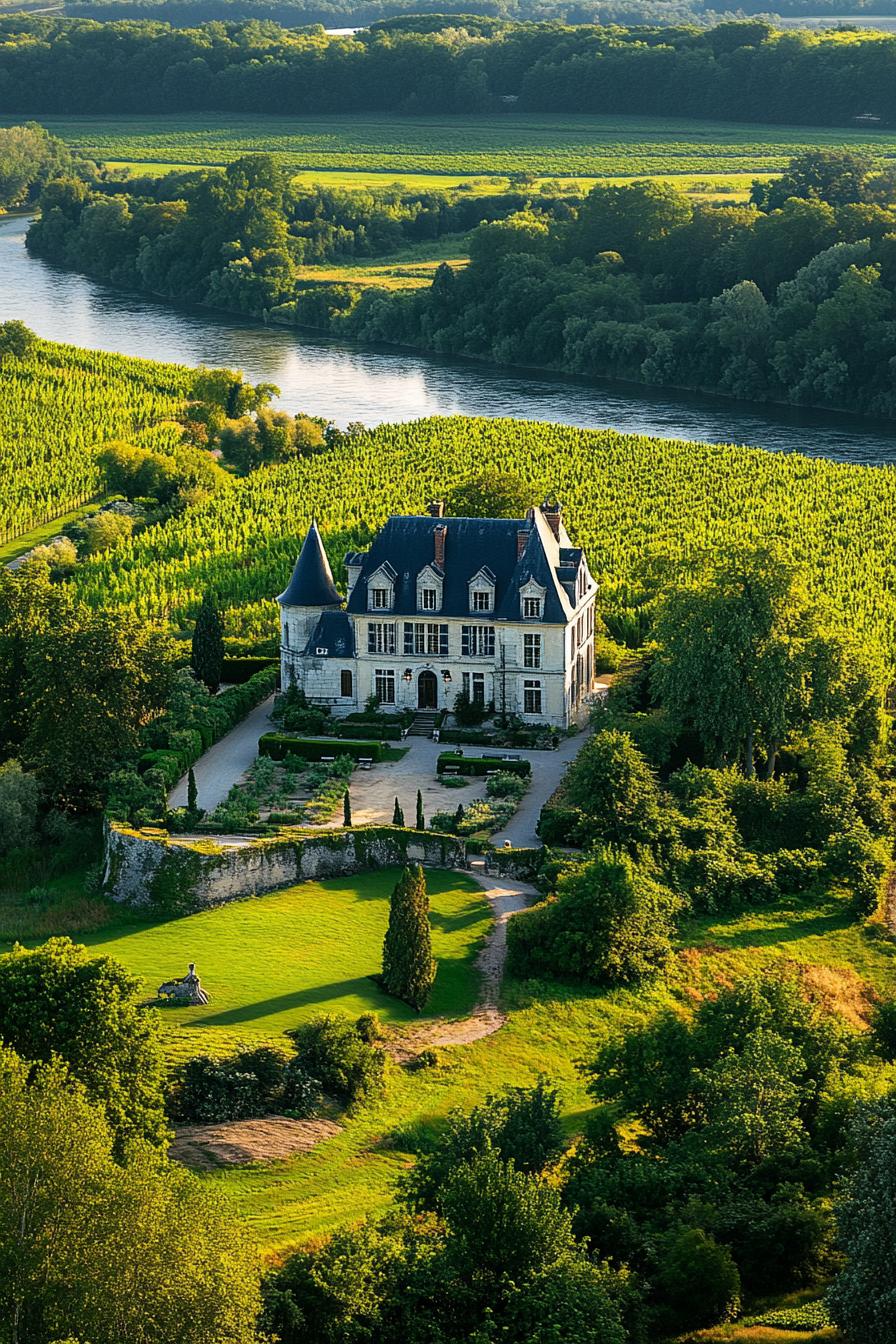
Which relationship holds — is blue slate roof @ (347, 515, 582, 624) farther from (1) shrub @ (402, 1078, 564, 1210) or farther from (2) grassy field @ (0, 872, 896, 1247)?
(1) shrub @ (402, 1078, 564, 1210)

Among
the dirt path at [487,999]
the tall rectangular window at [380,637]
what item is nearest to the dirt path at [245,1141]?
the dirt path at [487,999]

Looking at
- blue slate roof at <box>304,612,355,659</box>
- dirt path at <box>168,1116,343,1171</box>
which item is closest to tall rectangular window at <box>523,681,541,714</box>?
blue slate roof at <box>304,612,355,659</box>

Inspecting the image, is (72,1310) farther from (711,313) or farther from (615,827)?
(711,313)

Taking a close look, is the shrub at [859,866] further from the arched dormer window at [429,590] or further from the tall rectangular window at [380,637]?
the tall rectangular window at [380,637]

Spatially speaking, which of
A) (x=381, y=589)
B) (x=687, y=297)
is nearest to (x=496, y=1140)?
(x=381, y=589)

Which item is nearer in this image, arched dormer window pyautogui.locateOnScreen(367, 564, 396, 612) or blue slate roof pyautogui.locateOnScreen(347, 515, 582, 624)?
blue slate roof pyautogui.locateOnScreen(347, 515, 582, 624)

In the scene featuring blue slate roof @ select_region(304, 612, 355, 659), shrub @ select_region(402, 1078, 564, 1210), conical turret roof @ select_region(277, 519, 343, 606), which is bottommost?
shrub @ select_region(402, 1078, 564, 1210)

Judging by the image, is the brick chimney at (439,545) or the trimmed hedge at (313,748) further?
the brick chimney at (439,545)
